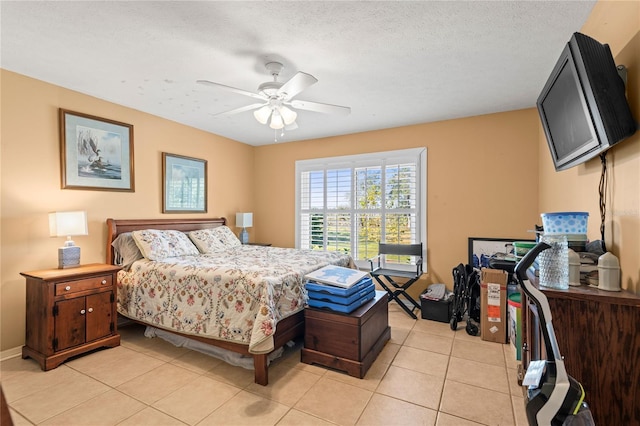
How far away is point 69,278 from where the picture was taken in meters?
2.58

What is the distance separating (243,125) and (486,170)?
3353mm

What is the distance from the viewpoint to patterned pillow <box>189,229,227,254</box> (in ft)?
12.7


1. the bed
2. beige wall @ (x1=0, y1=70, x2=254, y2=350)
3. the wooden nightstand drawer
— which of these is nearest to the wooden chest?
the bed

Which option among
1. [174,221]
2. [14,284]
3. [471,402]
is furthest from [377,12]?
[14,284]

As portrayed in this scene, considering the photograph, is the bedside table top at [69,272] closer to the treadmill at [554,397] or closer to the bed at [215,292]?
the bed at [215,292]

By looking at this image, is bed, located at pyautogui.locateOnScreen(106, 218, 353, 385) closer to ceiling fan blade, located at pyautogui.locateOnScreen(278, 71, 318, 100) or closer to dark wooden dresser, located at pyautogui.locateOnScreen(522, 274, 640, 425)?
ceiling fan blade, located at pyautogui.locateOnScreen(278, 71, 318, 100)

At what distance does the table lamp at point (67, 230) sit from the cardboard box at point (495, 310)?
157 inches

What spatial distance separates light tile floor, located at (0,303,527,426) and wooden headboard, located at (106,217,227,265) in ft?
3.93

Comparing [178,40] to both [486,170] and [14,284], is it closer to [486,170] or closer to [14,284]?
[14,284]

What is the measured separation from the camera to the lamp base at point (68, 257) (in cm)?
281

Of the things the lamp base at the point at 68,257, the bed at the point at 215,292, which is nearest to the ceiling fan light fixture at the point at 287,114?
the bed at the point at 215,292

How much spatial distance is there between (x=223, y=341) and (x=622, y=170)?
2829 millimetres

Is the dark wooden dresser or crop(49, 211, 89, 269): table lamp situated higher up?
crop(49, 211, 89, 269): table lamp

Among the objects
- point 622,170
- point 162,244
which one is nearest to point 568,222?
point 622,170
